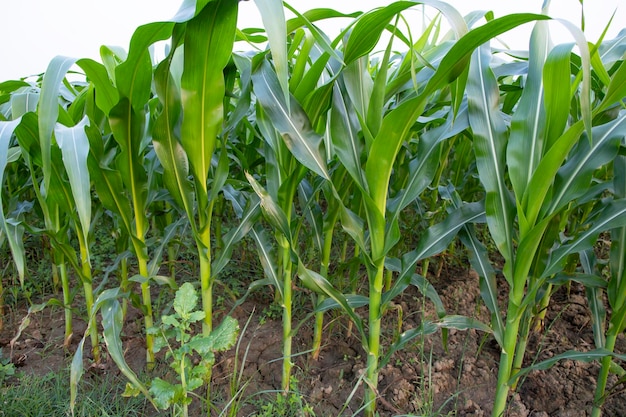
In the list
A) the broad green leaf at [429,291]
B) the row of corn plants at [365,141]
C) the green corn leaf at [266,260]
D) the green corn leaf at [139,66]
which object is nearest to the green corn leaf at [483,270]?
the row of corn plants at [365,141]

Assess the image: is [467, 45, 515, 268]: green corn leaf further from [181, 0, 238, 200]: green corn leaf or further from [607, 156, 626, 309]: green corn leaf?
[181, 0, 238, 200]: green corn leaf

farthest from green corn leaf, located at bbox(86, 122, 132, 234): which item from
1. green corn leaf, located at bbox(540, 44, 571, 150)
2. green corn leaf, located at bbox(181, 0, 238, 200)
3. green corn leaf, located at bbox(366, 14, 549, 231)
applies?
green corn leaf, located at bbox(540, 44, 571, 150)

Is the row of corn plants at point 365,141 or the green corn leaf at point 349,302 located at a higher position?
the row of corn plants at point 365,141

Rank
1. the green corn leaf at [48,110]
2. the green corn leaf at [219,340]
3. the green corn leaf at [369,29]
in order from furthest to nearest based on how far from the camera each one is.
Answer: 1. the green corn leaf at [219,340]
2. the green corn leaf at [48,110]
3. the green corn leaf at [369,29]

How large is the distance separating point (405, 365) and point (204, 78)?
1190mm

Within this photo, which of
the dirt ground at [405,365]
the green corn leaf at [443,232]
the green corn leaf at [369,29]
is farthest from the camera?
the dirt ground at [405,365]

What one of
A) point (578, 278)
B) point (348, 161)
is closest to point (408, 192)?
point (348, 161)

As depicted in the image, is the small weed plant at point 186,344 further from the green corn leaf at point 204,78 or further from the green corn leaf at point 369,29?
the green corn leaf at point 369,29

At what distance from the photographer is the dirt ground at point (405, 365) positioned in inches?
53.5

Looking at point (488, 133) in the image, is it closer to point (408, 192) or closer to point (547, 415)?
point (408, 192)

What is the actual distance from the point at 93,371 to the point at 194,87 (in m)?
1.12

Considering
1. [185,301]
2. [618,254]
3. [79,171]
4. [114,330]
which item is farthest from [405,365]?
[79,171]

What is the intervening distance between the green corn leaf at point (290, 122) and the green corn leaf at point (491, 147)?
1.24 ft

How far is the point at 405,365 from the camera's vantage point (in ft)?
4.98
